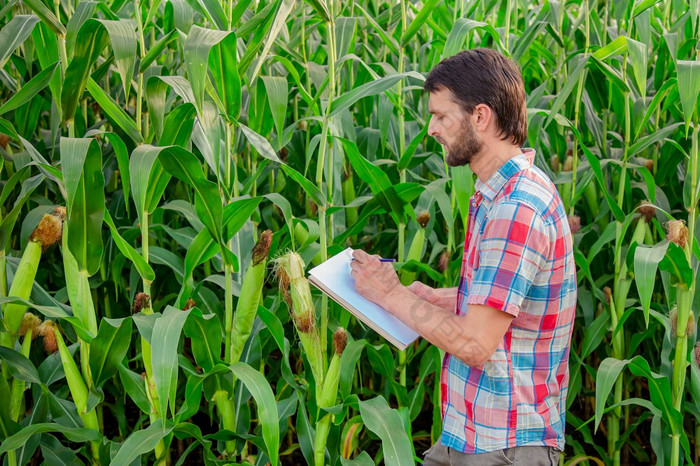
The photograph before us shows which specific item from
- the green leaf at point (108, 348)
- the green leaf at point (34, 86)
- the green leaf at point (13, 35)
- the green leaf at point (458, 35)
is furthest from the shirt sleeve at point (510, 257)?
the green leaf at point (13, 35)

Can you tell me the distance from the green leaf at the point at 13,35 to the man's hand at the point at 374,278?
3.80 ft

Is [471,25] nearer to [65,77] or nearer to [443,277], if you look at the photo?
[443,277]

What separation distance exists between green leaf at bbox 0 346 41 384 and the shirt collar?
1.44 m

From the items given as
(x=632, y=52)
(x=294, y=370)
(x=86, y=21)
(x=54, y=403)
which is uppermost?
(x=86, y=21)

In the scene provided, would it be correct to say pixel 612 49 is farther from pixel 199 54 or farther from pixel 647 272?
pixel 199 54

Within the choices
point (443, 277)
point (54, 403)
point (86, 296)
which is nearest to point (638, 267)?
point (443, 277)

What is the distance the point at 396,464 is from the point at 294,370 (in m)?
1.29

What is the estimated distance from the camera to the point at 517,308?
1.56m

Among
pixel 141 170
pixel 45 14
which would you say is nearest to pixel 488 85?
pixel 141 170

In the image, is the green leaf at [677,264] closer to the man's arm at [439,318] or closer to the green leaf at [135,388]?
the man's arm at [439,318]

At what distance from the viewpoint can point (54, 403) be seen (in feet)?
Result: 7.55

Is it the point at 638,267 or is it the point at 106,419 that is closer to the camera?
the point at 638,267

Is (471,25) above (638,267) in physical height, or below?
above

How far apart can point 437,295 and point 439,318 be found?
0.41 m
